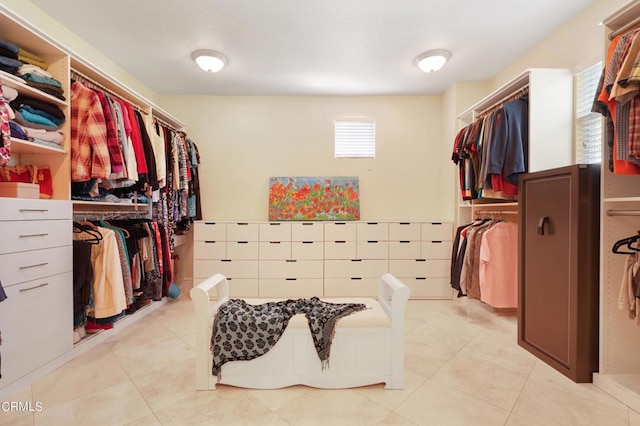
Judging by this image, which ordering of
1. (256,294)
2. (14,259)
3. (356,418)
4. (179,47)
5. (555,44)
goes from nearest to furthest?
1. (356,418)
2. (14,259)
3. (555,44)
4. (179,47)
5. (256,294)

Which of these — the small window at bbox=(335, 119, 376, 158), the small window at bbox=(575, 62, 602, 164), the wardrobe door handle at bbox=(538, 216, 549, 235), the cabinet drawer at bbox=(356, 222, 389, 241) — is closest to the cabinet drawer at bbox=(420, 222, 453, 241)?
the cabinet drawer at bbox=(356, 222, 389, 241)

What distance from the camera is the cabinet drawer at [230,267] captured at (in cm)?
364

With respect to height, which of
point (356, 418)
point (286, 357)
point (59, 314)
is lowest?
point (356, 418)

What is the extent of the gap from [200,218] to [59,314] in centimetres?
205

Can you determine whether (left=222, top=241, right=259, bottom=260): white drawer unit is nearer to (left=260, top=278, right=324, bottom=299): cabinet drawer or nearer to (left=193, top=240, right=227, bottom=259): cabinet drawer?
(left=193, top=240, right=227, bottom=259): cabinet drawer

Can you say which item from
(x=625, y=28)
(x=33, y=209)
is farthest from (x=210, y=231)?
(x=625, y=28)

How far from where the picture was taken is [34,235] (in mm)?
1819

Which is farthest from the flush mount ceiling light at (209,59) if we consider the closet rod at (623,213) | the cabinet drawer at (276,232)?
the closet rod at (623,213)

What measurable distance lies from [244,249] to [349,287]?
4.39ft

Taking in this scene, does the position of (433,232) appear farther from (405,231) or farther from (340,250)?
(340,250)

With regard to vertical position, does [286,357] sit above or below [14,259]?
below

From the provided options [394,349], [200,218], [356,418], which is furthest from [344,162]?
[356,418]

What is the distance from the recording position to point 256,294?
3.65m

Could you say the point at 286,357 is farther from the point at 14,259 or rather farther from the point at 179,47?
the point at 179,47
